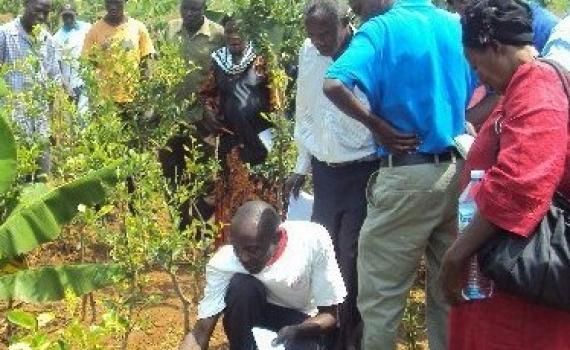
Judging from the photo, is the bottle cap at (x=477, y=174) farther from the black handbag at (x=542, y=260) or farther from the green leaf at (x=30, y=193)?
the green leaf at (x=30, y=193)

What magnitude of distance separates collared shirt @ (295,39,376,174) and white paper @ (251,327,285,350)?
47.3 inches

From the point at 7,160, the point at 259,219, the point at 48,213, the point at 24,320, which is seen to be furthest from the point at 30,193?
the point at 24,320

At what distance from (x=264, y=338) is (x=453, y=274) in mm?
931

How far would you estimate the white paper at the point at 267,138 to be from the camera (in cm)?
557

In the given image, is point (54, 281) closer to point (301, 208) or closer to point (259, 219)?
point (259, 219)

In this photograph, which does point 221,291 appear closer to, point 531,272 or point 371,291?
point 371,291

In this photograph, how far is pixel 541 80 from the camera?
2445 mm

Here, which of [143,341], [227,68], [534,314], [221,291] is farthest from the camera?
[227,68]

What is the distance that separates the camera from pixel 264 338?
336cm

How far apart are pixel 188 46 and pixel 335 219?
2293 millimetres

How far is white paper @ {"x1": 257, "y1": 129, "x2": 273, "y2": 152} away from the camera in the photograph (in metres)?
5.57

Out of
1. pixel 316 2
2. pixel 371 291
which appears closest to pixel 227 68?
pixel 316 2

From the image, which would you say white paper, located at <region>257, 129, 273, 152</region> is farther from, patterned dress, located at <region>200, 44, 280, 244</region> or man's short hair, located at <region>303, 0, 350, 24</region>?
man's short hair, located at <region>303, 0, 350, 24</region>

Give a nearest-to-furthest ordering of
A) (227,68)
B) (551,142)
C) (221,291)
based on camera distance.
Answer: (551,142) < (221,291) < (227,68)
